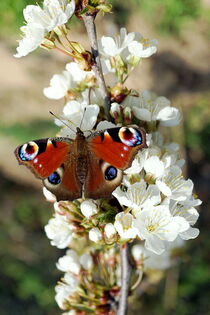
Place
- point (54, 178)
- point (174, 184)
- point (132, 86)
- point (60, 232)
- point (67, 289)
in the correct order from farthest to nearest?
point (132, 86), point (67, 289), point (60, 232), point (54, 178), point (174, 184)

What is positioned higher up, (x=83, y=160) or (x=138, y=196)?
(x=83, y=160)

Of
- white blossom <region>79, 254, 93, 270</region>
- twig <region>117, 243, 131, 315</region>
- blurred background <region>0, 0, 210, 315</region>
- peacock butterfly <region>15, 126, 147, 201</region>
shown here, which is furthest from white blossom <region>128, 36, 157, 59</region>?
blurred background <region>0, 0, 210, 315</region>

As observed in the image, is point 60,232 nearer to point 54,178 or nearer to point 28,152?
point 54,178

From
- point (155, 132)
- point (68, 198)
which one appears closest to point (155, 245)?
point (68, 198)

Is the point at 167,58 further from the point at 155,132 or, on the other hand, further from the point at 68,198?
the point at 68,198

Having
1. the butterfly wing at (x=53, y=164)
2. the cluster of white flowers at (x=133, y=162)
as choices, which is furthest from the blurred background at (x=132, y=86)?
the butterfly wing at (x=53, y=164)

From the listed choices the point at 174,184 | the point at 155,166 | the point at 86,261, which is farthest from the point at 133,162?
the point at 86,261

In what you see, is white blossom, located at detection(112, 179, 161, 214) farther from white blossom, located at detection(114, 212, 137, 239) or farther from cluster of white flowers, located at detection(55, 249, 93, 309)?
cluster of white flowers, located at detection(55, 249, 93, 309)

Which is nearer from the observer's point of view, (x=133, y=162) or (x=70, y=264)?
(x=133, y=162)
